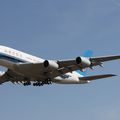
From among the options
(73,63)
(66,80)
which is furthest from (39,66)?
(66,80)

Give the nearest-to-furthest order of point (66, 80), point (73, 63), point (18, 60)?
1. point (73, 63)
2. point (18, 60)
3. point (66, 80)

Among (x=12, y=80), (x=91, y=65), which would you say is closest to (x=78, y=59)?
(x=91, y=65)

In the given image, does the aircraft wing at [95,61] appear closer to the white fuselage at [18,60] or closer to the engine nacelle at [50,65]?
the engine nacelle at [50,65]

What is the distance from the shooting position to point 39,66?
55.9 metres

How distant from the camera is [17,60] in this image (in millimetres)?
55781

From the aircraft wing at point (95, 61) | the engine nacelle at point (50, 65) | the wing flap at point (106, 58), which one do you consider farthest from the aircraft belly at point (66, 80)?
the wing flap at point (106, 58)

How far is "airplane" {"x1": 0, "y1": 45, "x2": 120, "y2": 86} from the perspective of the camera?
181ft

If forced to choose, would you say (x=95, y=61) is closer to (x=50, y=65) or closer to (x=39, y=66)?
(x=50, y=65)

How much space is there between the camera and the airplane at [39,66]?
55.3 metres

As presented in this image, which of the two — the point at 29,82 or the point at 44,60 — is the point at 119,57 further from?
the point at 29,82

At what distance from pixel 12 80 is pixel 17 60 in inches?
279

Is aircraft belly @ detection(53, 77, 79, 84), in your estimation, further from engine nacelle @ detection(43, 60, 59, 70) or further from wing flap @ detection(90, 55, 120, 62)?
wing flap @ detection(90, 55, 120, 62)

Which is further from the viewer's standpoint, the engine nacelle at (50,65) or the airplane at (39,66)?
the engine nacelle at (50,65)

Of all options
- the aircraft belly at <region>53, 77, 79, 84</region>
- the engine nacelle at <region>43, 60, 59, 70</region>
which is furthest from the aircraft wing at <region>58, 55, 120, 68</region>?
the aircraft belly at <region>53, 77, 79, 84</region>
